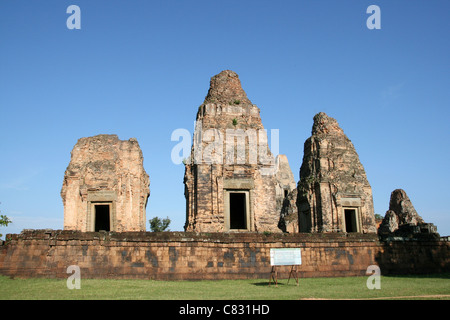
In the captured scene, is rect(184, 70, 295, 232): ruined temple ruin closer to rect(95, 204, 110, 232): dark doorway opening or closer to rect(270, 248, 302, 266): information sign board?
rect(270, 248, 302, 266): information sign board

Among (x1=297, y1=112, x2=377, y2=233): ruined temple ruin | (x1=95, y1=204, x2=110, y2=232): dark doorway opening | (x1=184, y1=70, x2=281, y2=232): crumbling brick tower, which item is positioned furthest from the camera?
(x1=95, y1=204, x2=110, y2=232): dark doorway opening

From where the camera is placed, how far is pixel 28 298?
10.1m

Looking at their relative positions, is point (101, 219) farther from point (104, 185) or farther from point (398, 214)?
point (398, 214)

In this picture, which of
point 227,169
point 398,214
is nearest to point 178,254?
point 227,169

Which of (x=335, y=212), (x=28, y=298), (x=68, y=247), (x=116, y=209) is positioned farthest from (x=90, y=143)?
(x=335, y=212)

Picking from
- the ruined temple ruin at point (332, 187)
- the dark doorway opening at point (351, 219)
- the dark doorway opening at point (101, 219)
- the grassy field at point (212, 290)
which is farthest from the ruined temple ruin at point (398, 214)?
the dark doorway opening at point (101, 219)

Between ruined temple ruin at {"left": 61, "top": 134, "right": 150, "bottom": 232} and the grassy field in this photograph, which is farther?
ruined temple ruin at {"left": 61, "top": 134, "right": 150, "bottom": 232}

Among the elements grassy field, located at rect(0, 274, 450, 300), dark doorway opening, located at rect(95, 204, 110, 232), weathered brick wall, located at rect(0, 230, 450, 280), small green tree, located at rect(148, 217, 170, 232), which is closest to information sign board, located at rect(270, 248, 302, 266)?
grassy field, located at rect(0, 274, 450, 300)

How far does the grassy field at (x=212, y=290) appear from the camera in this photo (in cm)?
1034

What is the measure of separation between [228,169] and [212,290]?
7862mm

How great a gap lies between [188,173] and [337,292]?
983 cm

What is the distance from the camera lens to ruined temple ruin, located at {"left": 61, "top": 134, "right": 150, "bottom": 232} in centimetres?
1897

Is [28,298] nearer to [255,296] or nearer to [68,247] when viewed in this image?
[68,247]

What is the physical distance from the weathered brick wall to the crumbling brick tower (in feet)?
9.66
